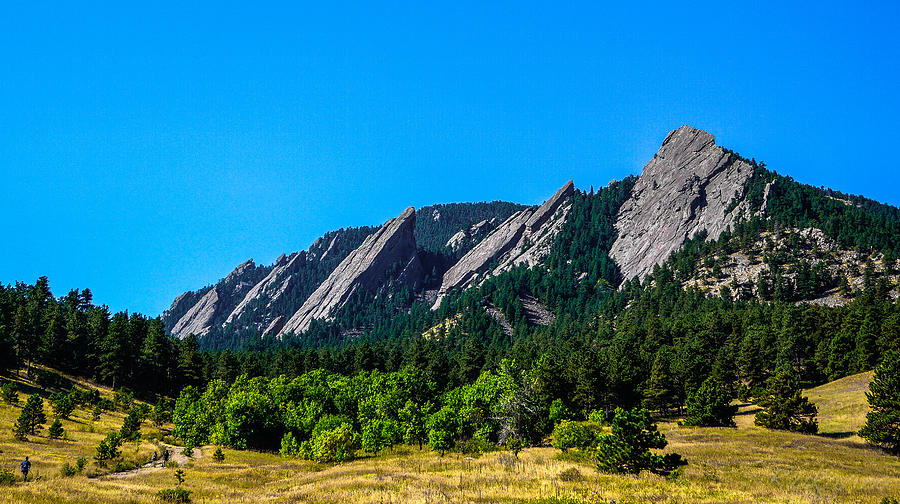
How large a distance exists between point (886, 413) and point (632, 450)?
27.0 meters

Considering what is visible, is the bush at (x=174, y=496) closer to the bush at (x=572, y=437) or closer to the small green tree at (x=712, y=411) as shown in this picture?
the bush at (x=572, y=437)

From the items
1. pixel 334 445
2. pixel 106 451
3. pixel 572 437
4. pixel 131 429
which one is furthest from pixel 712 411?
pixel 131 429

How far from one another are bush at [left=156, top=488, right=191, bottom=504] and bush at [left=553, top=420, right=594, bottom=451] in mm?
29144

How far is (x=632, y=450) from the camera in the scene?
33375 mm

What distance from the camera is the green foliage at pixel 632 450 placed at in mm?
33000

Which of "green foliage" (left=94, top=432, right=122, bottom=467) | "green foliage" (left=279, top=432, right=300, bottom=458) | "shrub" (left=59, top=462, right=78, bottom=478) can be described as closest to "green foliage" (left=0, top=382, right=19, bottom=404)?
"green foliage" (left=94, top=432, right=122, bottom=467)

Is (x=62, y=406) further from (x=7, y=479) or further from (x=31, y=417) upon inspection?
(x=7, y=479)

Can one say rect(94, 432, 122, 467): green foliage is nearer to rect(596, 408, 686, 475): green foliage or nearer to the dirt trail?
the dirt trail

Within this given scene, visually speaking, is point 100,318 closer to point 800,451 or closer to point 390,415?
point 390,415

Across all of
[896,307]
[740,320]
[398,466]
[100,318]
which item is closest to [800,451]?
[398,466]

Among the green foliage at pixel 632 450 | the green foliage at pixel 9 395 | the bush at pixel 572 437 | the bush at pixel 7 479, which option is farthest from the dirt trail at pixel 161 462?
the green foliage at pixel 632 450

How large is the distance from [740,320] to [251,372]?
104558 mm

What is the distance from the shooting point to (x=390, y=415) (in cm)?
5778

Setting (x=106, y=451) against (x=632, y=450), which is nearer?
(x=632, y=450)
